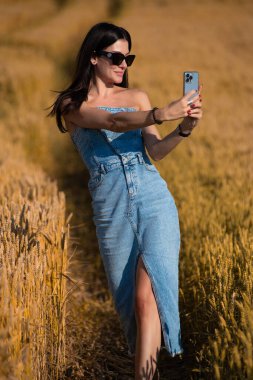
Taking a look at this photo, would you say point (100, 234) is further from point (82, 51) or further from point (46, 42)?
point (46, 42)

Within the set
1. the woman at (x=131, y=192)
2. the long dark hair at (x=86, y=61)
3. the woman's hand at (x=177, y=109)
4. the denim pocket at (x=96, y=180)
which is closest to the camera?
the woman's hand at (x=177, y=109)

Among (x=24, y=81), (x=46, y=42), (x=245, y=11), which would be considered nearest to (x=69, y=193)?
(x=24, y=81)

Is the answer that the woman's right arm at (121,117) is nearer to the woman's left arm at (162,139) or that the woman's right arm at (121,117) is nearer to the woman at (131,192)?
the woman at (131,192)

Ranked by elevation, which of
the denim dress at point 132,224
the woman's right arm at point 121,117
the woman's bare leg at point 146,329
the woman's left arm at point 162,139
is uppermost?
the woman's right arm at point 121,117

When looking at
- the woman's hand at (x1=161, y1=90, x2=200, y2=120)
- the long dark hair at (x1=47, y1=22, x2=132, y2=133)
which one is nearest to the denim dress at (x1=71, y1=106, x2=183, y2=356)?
the long dark hair at (x1=47, y1=22, x2=132, y2=133)

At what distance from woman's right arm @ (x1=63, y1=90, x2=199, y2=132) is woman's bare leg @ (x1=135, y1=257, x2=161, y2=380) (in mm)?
576

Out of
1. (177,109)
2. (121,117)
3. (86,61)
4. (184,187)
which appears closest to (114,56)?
(86,61)

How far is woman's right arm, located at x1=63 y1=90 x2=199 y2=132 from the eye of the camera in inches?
82.2

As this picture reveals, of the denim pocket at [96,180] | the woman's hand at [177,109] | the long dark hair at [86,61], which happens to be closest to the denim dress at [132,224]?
the denim pocket at [96,180]

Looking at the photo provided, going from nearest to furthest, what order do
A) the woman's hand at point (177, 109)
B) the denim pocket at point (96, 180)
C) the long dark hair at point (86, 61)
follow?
1. the woman's hand at point (177, 109)
2. the denim pocket at point (96, 180)
3. the long dark hair at point (86, 61)

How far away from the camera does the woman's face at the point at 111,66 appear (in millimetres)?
2481

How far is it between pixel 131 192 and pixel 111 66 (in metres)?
0.61

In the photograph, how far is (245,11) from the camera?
28922 millimetres

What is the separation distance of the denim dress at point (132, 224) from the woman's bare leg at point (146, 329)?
3cm
